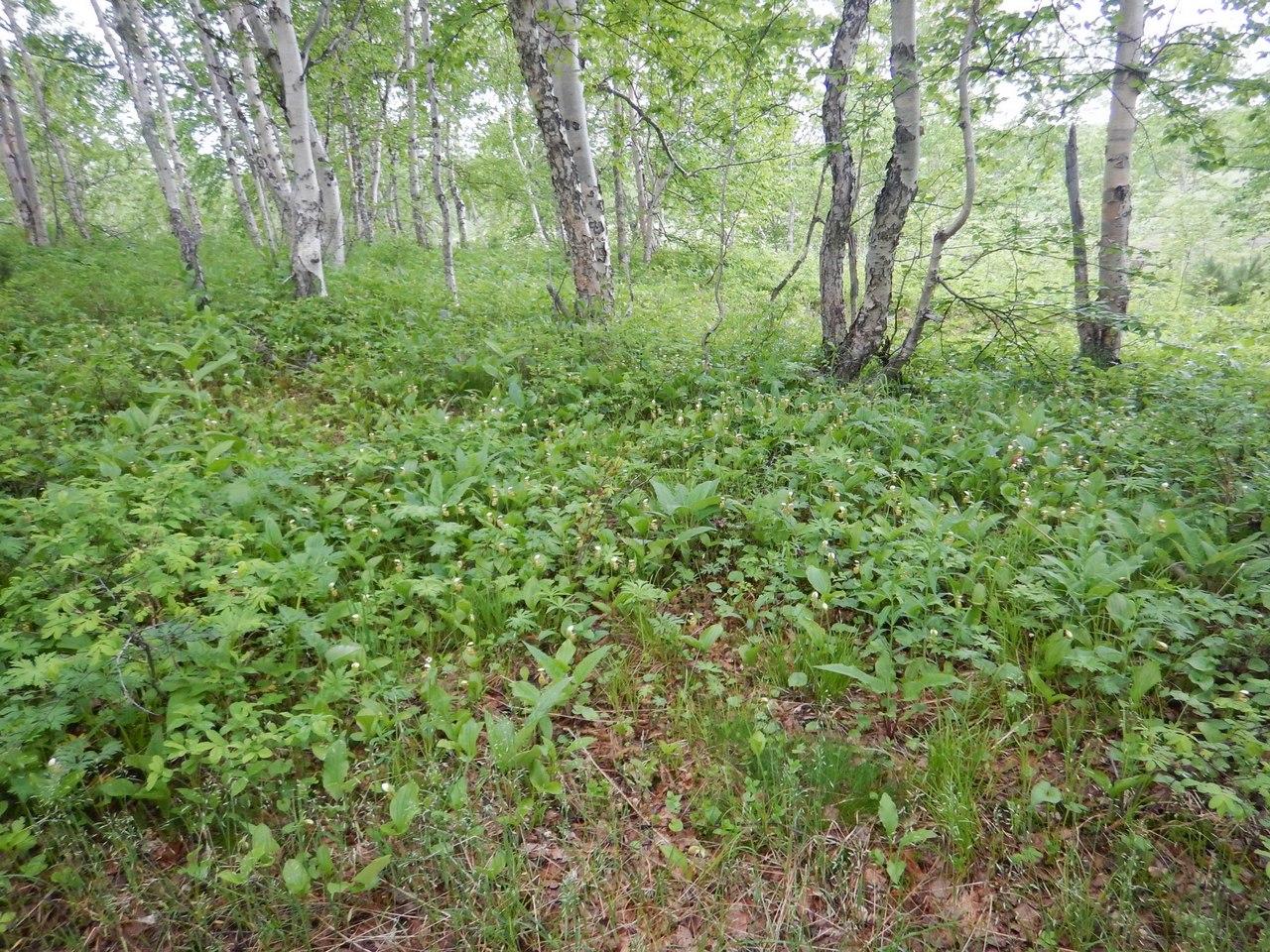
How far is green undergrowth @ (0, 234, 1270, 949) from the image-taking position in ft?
7.03

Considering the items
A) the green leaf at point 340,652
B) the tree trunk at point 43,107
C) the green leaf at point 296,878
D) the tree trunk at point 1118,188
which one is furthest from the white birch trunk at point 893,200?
the tree trunk at point 43,107

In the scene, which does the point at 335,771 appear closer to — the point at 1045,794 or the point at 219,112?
the point at 1045,794

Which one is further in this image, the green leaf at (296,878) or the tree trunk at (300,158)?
the tree trunk at (300,158)

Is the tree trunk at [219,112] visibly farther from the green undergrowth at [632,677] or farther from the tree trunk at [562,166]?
the green undergrowth at [632,677]

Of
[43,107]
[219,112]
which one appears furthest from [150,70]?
[43,107]

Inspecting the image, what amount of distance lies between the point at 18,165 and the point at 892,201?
58.0 feet

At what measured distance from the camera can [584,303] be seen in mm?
7898

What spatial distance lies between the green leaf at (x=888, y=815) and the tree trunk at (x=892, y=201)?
5.11 metres

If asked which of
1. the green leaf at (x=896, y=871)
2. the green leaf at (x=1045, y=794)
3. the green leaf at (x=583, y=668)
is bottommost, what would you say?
the green leaf at (x=896, y=871)

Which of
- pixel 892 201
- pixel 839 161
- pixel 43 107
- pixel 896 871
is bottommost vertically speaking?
pixel 896 871

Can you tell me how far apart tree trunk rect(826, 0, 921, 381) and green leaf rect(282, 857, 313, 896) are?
6276 millimetres

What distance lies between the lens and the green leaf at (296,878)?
209cm

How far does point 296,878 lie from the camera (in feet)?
6.91

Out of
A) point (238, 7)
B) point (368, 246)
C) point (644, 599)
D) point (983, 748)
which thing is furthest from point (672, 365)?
point (368, 246)
